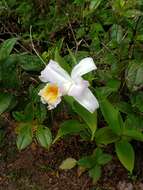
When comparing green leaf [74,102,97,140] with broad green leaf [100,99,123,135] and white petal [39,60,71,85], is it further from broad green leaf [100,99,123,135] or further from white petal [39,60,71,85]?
white petal [39,60,71,85]

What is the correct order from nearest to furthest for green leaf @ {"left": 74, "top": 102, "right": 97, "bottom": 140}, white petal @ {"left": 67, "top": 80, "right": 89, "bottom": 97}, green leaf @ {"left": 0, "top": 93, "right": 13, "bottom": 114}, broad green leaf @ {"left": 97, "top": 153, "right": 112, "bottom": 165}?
1. white petal @ {"left": 67, "top": 80, "right": 89, "bottom": 97}
2. green leaf @ {"left": 74, "top": 102, "right": 97, "bottom": 140}
3. green leaf @ {"left": 0, "top": 93, "right": 13, "bottom": 114}
4. broad green leaf @ {"left": 97, "top": 153, "right": 112, "bottom": 165}

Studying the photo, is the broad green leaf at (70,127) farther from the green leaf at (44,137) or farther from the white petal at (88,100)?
the white petal at (88,100)

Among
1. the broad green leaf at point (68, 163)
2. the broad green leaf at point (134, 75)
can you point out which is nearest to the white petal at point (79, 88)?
the broad green leaf at point (134, 75)

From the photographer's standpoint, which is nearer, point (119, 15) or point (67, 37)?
point (119, 15)

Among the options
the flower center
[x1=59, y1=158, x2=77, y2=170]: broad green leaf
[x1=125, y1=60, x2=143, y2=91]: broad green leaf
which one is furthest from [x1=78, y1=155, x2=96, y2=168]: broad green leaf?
the flower center

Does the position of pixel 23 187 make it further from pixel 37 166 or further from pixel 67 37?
pixel 67 37

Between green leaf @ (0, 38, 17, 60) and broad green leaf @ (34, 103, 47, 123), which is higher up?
green leaf @ (0, 38, 17, 60)

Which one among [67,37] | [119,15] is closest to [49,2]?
[67,37]
